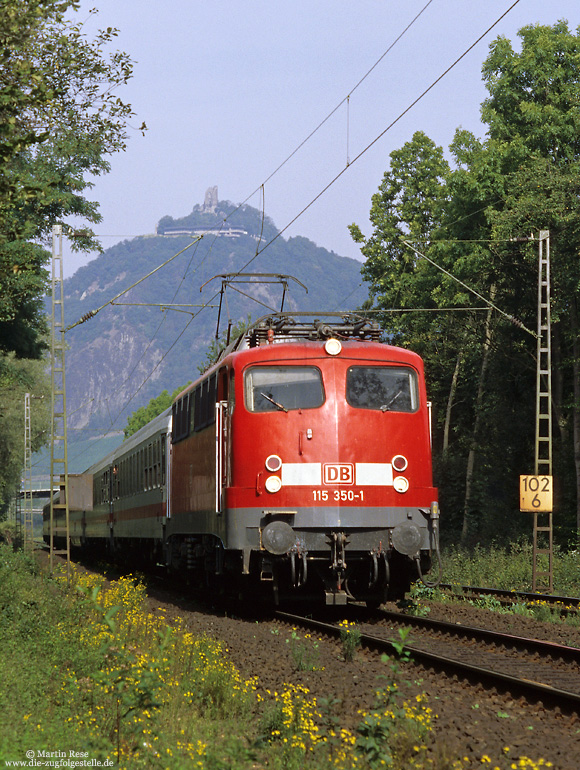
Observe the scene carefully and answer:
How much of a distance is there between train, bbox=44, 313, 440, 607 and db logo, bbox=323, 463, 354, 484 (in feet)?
0.05

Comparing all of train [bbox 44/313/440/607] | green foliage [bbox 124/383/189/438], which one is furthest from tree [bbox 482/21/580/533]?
green foliage [bbox 124/383/189/438]

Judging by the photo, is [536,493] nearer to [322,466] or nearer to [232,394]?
[322,466]

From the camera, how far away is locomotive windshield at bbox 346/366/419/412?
575 inches

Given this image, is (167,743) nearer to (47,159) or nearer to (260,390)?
(260,390)

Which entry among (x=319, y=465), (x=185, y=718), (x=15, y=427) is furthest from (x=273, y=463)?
(x=15, y=427)

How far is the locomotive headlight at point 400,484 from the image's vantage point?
14.2 m

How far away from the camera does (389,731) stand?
734cm

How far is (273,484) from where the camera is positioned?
1391cm

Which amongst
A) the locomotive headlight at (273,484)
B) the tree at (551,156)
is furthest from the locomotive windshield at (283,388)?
the tree at (551,156)

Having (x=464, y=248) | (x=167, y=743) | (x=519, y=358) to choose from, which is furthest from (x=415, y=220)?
(x=167, y=743)

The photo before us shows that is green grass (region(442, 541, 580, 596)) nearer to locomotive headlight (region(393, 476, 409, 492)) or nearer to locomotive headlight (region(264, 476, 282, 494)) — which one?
locomotive headlight (region(393, 476, 409, 492))

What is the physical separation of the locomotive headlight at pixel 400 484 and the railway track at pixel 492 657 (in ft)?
5.92

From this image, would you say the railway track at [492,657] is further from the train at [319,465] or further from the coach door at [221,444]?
A: the coach door at [221,444]

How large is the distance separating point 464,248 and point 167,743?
30.2m
